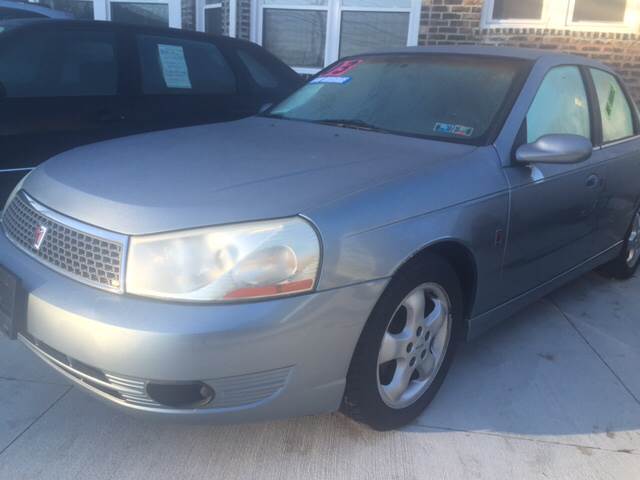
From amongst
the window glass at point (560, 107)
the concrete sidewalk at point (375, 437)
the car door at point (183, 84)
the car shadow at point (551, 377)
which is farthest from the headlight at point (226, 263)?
the car door at point (183, 84)

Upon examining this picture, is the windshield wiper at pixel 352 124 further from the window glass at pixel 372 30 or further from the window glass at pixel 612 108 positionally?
the window glass at pixel 372 30

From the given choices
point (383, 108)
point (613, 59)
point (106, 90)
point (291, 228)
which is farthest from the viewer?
point (613, 59)

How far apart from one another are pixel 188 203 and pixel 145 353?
0.51 meters

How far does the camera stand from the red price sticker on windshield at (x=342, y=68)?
3.62 m

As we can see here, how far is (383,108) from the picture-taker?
3.16m

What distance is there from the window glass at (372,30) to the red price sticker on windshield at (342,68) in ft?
15.9

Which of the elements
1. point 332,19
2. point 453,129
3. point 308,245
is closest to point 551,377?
point 453,129

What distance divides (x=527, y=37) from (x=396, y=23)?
179 cm

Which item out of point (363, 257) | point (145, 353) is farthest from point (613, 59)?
point (145, 353)

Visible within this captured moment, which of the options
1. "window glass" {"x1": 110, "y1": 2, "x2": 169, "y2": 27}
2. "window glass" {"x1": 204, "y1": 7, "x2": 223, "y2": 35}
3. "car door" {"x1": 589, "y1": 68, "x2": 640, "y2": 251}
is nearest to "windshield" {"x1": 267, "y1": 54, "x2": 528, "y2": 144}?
"car door" {"x1": 589, "y1": 68, "x2": 640, "y2": 251}

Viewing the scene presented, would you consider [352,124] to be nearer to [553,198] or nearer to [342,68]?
[342,68]

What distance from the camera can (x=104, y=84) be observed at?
4371mm

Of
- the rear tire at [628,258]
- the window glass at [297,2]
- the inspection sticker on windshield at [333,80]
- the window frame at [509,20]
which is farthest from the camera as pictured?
the window glass at [297,2]

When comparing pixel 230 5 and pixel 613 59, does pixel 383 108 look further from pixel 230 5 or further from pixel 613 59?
pixel 230 5
